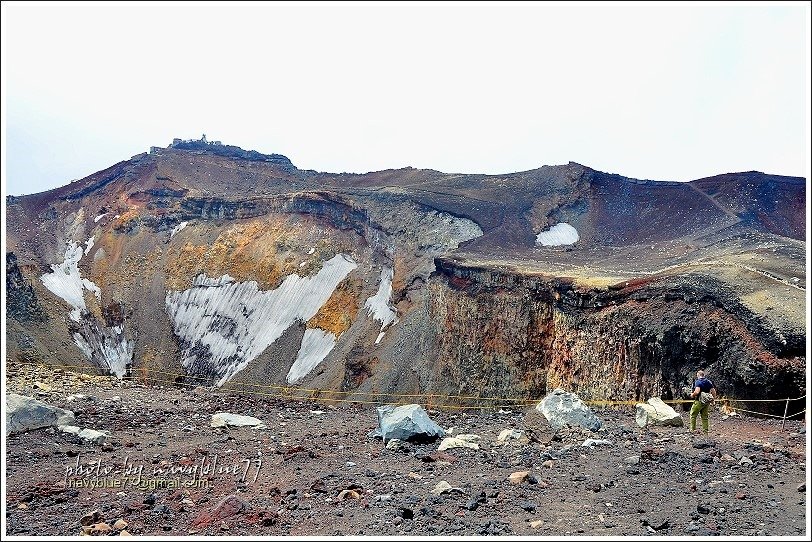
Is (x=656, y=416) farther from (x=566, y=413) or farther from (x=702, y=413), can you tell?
(x=566, y=413)

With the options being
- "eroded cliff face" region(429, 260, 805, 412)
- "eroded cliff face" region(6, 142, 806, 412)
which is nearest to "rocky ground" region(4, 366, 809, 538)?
"eroded cliff face" region(429, 260, 805, 412)

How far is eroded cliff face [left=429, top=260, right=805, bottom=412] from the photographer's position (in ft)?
47.1

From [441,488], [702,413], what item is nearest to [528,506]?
[441,488]

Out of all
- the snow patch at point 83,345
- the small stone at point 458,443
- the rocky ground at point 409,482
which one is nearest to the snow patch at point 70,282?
the snow patch at point 83,345

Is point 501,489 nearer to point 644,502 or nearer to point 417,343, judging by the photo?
point 644,502

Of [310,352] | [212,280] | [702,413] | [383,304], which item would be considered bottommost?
[310,352]

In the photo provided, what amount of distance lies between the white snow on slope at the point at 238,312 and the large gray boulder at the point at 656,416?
74.9 feet

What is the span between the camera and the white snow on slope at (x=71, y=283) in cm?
3862

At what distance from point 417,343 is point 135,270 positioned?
25676 millimetres

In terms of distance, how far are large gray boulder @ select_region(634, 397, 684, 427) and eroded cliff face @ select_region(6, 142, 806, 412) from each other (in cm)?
243

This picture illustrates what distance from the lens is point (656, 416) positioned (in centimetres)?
1288

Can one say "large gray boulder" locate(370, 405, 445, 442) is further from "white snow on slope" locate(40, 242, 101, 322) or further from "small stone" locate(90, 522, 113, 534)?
"white snow on slope" locate(40, 242, 101, 322)

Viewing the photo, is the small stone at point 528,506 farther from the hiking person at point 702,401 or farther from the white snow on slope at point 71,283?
the white snow on slope at point 71,283

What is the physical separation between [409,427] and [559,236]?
29.5m
